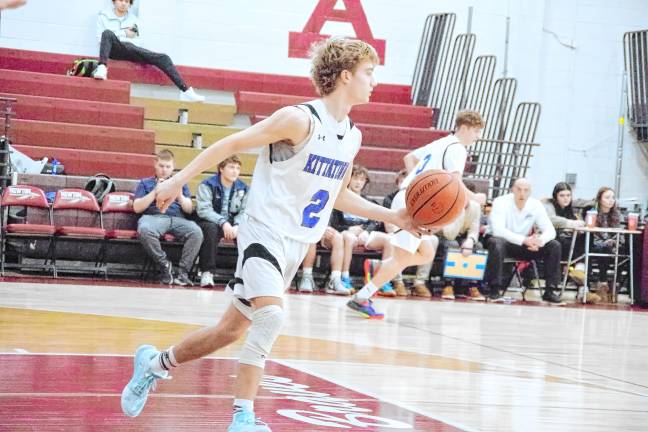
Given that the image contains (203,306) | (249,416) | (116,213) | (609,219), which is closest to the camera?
(249,416)

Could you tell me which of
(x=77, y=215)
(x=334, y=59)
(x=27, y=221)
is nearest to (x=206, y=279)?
(x=77, y=215)

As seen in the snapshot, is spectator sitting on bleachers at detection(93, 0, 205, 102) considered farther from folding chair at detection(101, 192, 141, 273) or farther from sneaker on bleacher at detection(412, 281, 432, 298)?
sneaker on bleacher at detection(412, 281, 432, 298)

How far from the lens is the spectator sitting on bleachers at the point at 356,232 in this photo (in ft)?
33.7

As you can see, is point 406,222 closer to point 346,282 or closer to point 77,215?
point 346,282

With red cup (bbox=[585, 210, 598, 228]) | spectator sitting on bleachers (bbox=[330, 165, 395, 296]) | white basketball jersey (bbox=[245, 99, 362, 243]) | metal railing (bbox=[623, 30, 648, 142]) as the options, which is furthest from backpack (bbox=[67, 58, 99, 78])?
white basketball jersey (bbox=[245, 99, 362, 243])

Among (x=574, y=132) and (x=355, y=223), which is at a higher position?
(x=574, y=132)

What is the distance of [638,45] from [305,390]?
10.9m

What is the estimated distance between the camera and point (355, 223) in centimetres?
1073

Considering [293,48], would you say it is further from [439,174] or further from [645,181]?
[439,174]

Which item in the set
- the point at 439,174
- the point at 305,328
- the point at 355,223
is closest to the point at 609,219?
the point at 355,223

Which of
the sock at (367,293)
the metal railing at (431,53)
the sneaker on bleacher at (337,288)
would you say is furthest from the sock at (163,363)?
the metal railing at (431,53)

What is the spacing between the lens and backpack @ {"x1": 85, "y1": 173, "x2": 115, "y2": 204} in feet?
33.9

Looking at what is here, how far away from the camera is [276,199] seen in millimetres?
3559

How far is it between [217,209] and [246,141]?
6742mm
